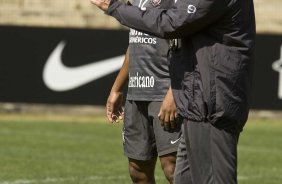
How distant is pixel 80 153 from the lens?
43.8ft

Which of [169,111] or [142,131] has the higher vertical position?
[169,111]

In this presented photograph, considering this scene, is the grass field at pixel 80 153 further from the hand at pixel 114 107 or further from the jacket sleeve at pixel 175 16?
the jacket sleeve at pixel 175 16

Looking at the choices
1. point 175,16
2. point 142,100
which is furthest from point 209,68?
point 142,100

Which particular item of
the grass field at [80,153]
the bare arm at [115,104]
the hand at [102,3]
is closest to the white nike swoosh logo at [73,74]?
the grass field at [80,153]

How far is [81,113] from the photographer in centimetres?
1936

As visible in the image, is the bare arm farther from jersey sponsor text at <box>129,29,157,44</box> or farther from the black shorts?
jersey sponsor text at <box>129,29,157,44</box>

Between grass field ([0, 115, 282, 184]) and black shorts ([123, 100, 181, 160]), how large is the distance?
2.62 m

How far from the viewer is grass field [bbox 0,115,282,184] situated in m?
Result: 11.0

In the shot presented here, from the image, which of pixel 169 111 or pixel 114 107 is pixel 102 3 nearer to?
pixel 169 111

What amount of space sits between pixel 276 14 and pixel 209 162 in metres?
15.9

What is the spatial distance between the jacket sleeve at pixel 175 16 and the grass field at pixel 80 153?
485 cm

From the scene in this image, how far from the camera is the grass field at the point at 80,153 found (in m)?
11.0


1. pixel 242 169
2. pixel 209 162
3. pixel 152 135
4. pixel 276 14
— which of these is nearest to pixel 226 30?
pixel 209 162

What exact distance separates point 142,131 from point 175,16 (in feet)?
7.65
